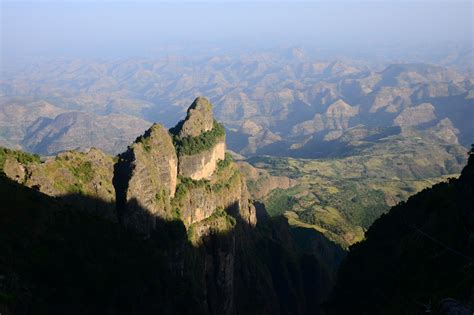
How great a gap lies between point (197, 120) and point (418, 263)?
223ft

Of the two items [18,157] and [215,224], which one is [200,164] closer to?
[215,224]

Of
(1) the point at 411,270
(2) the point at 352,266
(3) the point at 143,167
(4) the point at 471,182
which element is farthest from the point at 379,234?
(3) the point at 143,167

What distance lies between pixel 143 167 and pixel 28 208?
26865 mm

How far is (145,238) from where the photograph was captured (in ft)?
242

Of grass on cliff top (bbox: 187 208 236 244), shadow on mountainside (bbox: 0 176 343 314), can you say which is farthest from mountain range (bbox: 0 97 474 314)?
grass on cliff top (bbox: 187 208 236 244)

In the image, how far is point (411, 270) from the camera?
5753 cm

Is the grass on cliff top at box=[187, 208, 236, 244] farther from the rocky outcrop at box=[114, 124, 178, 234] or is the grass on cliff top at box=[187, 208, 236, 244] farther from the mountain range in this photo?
the rocky outcrop at box=[114, 124, 178, 234]

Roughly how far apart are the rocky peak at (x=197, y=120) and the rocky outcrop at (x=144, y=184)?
1867cm

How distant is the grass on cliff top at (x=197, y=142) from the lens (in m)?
101

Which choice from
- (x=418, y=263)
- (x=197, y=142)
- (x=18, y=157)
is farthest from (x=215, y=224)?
(x=418, y=263)

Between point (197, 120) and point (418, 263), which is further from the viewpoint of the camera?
point (197, 120)

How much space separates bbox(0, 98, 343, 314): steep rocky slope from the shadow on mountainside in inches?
5.8

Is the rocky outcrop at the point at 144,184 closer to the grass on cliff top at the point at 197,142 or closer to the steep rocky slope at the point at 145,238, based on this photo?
the steep rocky slope at the point at 145,238

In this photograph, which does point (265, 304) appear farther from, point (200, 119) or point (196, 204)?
point (200, 119)
